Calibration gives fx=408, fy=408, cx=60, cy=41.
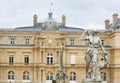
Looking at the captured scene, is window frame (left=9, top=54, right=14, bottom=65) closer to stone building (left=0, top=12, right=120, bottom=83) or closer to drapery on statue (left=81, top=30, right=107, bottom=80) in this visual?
stone building (left=0, top=12, right=120, bottom=83)

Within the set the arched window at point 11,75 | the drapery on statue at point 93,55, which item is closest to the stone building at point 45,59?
the arched window at point 11,75

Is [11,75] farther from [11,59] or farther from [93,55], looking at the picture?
[93,55]

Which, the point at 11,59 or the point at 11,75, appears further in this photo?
the point at 11,59

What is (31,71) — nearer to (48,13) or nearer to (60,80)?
(48,13)

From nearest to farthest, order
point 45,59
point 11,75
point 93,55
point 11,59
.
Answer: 1. point 93,55
2. point 45,59
3. point 11,75
4. point 11,59

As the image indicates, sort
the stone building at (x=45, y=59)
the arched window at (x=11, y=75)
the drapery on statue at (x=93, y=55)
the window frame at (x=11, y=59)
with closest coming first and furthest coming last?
the drapery on statue at (x=93, y=55)
the stone building at (x=45, y=59)
the arched window at (x=11, y=75)
the window frame at (x=11, y=59)

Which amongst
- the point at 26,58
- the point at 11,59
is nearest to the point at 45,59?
the point at 26,58

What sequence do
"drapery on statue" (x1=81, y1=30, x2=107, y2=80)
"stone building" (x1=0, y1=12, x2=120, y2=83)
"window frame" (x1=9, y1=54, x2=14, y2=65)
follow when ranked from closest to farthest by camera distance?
"drapery on statue" (x1=81, y1=30, x2=107, y2=80), "stone building" (x1=0, y1=12, x2=120, y2=83), "window frame" (x1=9, y1=54, x2=14, y2=65)

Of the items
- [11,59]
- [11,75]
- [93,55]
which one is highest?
[93,55]

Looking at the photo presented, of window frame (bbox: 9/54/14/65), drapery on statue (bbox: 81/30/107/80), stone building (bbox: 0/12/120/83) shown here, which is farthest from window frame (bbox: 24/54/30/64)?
drapery on statue (bbox: 81/30/107/80)

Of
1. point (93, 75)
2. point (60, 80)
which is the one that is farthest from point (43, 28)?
point (93, 75)

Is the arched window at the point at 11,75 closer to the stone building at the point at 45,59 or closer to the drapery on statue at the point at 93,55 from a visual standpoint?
the stone building at the point at 45,59

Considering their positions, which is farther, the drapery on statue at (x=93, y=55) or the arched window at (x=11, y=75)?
the arched window at (x=11, y=75)

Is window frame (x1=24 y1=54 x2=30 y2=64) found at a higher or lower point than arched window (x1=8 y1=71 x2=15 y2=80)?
higher
